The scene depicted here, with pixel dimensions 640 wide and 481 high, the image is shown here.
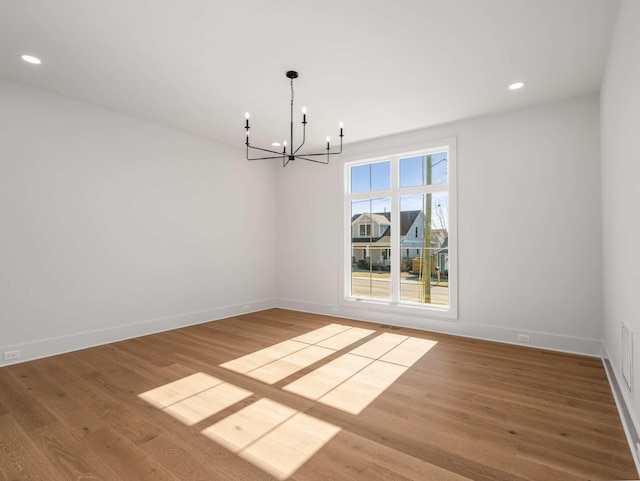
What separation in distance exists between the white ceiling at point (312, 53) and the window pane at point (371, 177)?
1248 millimetres

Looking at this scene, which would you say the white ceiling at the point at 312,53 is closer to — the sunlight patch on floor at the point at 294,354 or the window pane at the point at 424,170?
the window pane at the point at 424,170

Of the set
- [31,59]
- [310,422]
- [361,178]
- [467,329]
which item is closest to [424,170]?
[361,178]

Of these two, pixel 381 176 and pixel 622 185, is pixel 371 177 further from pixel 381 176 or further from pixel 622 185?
pixel 622 185

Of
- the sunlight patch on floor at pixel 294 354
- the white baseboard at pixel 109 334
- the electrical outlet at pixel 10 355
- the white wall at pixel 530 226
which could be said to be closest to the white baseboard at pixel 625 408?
the white wall at pixel 530 226

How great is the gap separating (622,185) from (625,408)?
1.60 metres

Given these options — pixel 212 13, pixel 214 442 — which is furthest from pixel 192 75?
pixel 214 442

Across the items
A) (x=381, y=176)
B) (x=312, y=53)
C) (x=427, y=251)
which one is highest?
(x=312, y=53)

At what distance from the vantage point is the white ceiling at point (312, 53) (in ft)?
8.02

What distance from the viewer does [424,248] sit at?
505cm

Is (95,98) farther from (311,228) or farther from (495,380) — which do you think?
(495,380)

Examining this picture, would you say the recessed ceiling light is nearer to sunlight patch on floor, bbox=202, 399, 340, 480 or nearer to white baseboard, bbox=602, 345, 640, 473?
sunlight patch on floor, bbox=202, 399, 340, 480

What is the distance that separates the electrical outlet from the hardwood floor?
16 cm

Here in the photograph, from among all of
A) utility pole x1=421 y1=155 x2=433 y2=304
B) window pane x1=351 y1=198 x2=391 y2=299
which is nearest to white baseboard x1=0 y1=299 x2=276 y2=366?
window pane x1=351 y1=198 x2=391 y2=299

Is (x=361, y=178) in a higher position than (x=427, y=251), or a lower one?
higher
